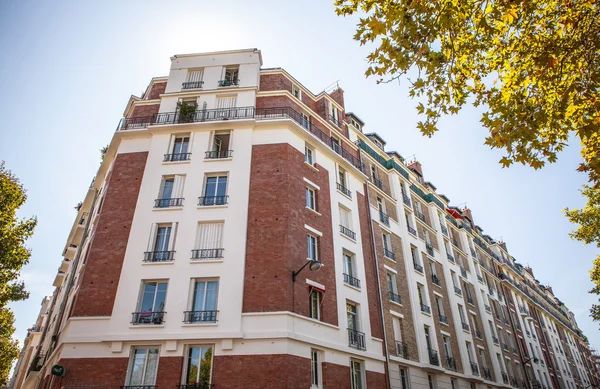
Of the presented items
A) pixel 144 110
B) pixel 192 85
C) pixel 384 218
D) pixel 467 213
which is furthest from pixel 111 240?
pixel 467 213

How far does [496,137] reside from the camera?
7.64 m

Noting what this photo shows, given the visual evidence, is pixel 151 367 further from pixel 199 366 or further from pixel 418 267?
pixel 418 267

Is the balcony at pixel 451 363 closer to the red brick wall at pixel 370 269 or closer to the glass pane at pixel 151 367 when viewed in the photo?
the red brick wall at pixel 370 269

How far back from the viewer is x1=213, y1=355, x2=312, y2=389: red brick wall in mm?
12656

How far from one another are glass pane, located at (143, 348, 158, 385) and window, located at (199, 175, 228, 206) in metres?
6.13

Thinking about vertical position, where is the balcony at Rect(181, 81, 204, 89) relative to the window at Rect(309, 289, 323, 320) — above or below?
above

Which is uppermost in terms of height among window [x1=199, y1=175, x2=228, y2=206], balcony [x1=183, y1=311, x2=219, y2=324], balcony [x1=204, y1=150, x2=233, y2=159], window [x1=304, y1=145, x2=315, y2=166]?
window [x1=304, y1=145, x2=315, y2=166]

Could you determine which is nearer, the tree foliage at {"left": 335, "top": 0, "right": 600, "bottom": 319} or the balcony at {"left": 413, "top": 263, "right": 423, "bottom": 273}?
the tree foliage at {"left": 335, "top": 0, "right": 600, "bottom": 319}

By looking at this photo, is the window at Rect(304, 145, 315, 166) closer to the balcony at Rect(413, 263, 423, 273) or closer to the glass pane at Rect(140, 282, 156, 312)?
the glass pane at Rect(140, 282, 156, 312)

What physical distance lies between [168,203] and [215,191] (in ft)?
6.83

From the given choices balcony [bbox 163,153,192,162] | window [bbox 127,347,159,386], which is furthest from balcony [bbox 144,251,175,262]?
balcony [bbox 163,153,192,162]

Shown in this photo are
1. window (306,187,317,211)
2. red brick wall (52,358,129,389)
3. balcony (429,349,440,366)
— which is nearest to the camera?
red brick wall (52,358,129,389)

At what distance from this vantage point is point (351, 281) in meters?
18.4

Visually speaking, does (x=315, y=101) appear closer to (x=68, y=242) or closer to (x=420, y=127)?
(x=420, y=127)
